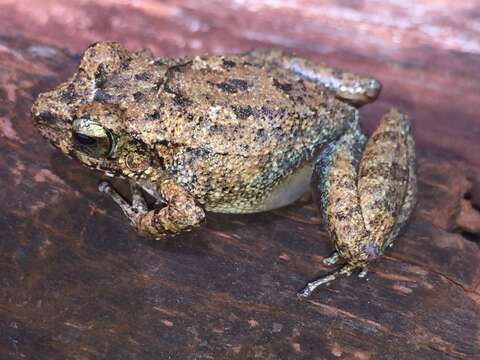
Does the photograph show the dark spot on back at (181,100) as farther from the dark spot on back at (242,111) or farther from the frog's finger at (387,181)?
the frog's finger at (387,181)

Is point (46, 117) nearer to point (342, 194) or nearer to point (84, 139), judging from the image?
point (84, 139)

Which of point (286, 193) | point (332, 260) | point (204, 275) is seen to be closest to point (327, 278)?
point (332, 260)

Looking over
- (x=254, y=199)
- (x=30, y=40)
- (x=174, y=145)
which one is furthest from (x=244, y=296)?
(x=30, y=40)

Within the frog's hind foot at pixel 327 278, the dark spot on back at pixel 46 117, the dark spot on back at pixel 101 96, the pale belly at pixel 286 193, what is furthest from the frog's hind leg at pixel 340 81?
the dark spot on back at pixel 46 117

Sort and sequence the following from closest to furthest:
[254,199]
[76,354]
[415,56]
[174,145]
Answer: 1. [76,354]
2. [174,145]
3. [254,199]
4. [415,56]

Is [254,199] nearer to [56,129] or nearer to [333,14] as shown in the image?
[56,129]

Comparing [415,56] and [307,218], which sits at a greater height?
[415,56]

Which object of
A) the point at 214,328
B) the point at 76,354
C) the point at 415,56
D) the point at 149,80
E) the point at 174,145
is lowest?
the point at 76,354
